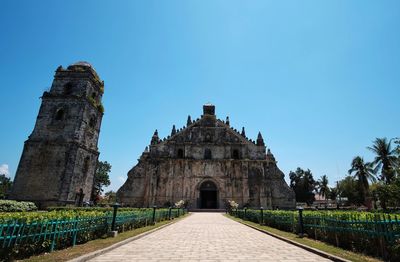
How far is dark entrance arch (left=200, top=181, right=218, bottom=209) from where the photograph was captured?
34.3 m

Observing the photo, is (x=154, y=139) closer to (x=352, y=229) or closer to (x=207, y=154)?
(x=207, y=154)

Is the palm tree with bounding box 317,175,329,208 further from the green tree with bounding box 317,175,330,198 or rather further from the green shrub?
the green shrub

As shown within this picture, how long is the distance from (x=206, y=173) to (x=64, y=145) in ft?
61.7

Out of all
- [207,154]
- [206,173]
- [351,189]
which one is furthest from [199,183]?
[351,189]

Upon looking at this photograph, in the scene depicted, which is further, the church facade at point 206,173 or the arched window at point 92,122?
the church facade at point 206,173

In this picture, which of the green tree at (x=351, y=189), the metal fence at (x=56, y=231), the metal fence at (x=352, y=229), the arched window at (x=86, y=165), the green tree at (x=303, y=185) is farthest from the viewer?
the green tree at (x=303, y=185)

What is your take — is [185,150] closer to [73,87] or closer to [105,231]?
[73,87]

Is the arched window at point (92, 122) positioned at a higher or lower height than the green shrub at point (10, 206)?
higher

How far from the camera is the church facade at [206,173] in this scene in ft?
108

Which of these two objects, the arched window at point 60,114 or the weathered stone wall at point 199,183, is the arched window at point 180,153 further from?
the arched window at point 60,114

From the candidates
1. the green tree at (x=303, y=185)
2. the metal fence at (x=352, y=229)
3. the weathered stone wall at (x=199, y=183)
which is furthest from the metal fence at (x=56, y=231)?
the green tree at (x=303, y=185)

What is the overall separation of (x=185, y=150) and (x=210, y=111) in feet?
27.6

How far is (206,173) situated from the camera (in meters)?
34.3

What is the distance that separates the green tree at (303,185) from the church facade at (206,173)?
32.4 m
